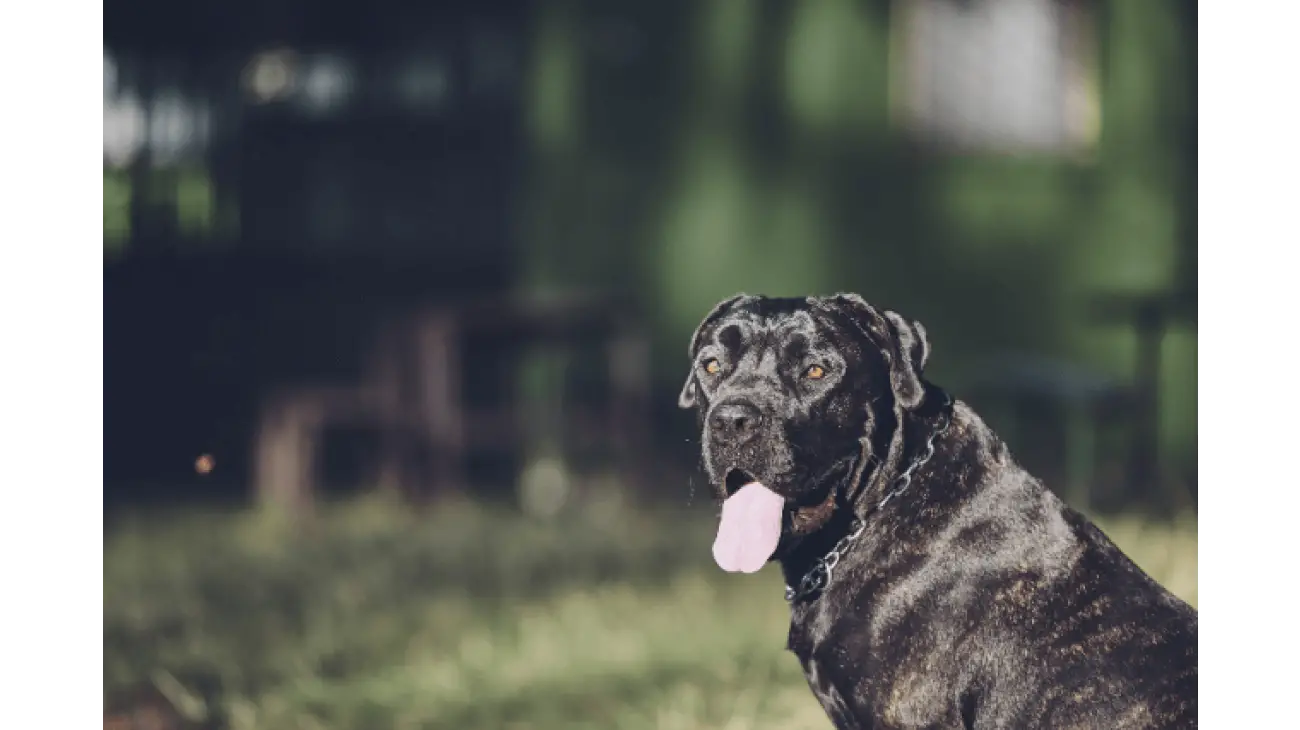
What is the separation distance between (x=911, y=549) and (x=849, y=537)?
164 millimetres

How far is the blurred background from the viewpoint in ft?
22.5

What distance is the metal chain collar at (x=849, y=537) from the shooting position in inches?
145

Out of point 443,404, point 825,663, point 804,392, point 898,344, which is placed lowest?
point 825,663

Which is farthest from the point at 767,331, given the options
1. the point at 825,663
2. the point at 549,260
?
the point at 549,260

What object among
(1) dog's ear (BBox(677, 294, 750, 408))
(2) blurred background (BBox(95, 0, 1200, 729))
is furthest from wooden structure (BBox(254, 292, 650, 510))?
(1) dog's ear (BBox(677, 294, 750, 408))

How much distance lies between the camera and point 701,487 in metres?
3.80

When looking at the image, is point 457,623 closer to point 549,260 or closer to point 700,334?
point 700,334

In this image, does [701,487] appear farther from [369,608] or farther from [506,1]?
[506,1]

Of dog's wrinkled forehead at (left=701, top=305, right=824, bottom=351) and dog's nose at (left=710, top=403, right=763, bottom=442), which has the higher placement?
dog's wrinkled forehead at (left=701, top=305, right=824, bottom=351)

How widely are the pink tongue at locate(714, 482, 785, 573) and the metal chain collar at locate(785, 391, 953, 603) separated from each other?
13cm

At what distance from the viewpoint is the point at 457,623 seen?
5941 mm

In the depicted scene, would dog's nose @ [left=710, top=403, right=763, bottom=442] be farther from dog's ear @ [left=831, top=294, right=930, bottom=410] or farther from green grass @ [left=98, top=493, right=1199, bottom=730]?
green grass @ [left=98, top=493, right=1199, bottom=730]

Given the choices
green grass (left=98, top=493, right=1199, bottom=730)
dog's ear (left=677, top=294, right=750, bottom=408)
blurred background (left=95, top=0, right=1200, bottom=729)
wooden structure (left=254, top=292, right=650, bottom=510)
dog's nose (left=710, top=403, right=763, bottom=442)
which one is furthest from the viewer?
wooden structure (left=254, top=292, right=650, bottom=510)

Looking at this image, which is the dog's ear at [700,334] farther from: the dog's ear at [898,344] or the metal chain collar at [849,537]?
the metal chain collar at [849,537]
